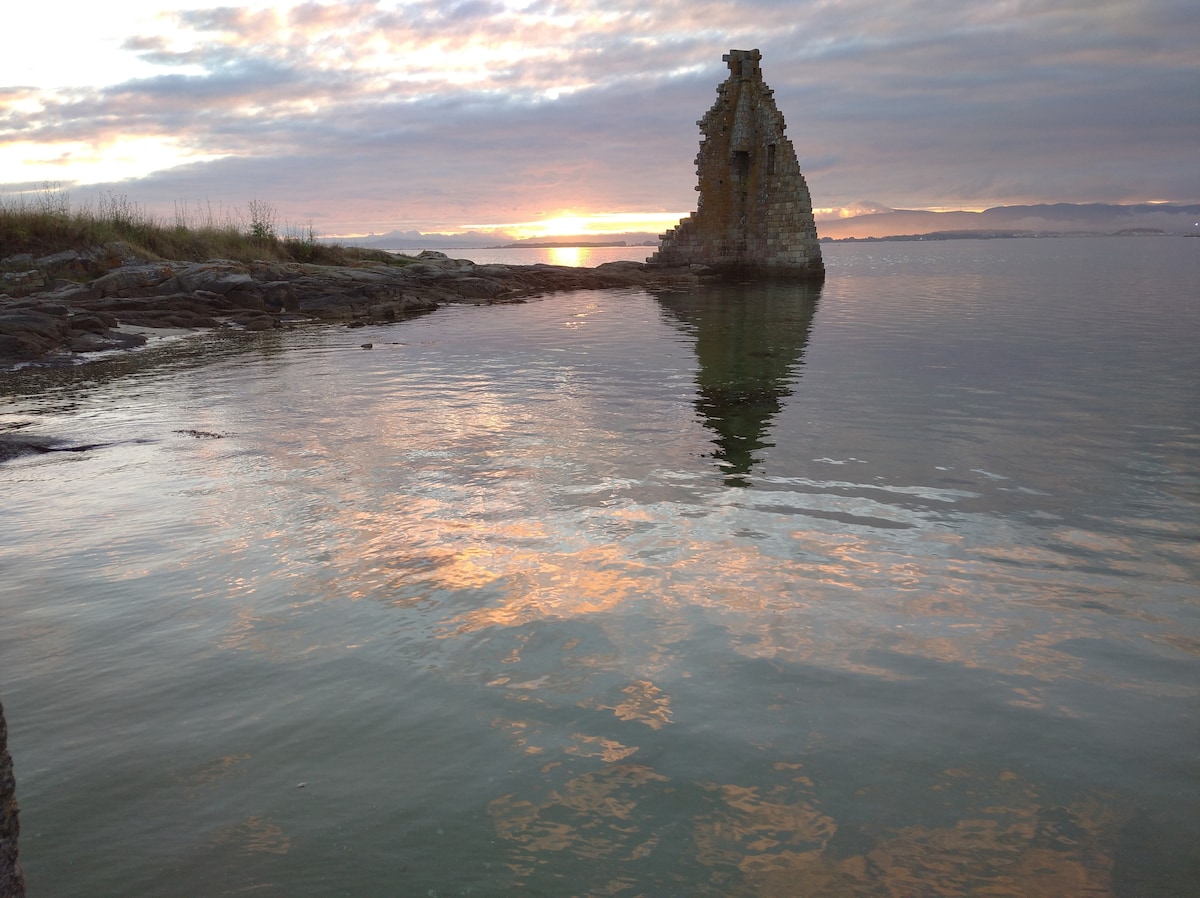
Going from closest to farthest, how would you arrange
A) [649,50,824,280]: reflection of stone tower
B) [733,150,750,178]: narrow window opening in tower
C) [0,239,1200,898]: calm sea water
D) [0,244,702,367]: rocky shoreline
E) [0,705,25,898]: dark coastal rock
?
[0,705,25,898]: dark coastal rock → [0,239,1200,898]: calm sea water → [0,244,702,367]: rocky shoreline → [649,50,824,280]: reflection of stone tower → [733,150,750,178]: narrow window opening in tower

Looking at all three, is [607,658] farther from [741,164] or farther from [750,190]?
[741,164]

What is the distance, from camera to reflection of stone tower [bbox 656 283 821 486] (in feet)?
30.9

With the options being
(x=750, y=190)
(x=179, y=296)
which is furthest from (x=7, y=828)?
(x=750, y=190)

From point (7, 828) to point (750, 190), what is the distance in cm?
3859

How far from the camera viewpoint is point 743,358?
1611cm

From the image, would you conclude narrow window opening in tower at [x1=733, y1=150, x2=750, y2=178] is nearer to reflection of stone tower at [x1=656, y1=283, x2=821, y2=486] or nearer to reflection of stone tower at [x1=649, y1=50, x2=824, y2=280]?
reflection of stone tower at [x1=649, y1=50, x2=824, y2=280]

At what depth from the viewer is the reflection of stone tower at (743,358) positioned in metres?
9.41

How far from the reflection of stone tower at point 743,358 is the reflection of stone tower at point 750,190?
17.9 ft

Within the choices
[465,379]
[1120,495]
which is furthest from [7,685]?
[465,379]

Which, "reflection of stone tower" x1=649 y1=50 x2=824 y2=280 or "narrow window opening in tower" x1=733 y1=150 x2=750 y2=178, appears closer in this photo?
"reflection of stone tower" x1=649 y1=50 x2=824 y2=280

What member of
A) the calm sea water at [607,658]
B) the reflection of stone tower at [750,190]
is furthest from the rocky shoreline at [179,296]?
the calm sea water at [607,658]

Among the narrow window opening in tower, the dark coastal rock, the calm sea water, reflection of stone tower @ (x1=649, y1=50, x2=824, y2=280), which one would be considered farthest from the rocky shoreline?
the dark coastal rock

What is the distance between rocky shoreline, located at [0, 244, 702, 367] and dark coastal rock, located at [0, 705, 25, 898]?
666 inches

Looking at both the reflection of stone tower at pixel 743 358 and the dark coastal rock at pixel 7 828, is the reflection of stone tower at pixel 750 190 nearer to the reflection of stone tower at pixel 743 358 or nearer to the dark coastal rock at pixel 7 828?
the reflection of stone tower at pixel 743 358
